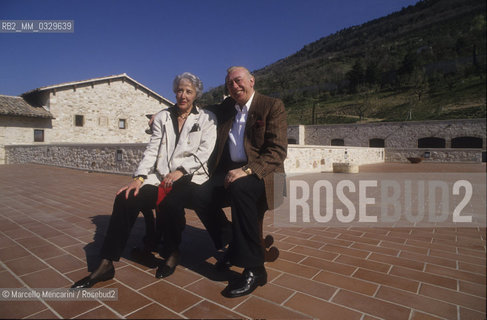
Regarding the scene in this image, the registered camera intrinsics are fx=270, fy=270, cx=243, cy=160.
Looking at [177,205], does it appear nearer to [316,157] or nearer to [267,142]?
[267,142]

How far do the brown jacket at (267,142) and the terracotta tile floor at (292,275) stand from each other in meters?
0.66

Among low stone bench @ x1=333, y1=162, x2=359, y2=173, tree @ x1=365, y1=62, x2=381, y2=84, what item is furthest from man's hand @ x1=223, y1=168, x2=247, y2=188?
tree @ x1=365, y1=62, x2=381, y2=84

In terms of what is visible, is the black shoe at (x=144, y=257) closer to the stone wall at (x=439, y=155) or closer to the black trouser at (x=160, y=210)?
the black trouser at (x=160, y=210)

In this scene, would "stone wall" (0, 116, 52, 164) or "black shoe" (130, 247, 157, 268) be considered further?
"stone wall" (0, 116, 52, 164)

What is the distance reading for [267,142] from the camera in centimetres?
204

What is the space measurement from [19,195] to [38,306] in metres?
4.95

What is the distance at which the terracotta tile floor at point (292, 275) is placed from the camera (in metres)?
1.52

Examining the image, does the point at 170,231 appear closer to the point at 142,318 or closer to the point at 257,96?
the point at 142,318

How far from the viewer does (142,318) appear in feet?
4.68

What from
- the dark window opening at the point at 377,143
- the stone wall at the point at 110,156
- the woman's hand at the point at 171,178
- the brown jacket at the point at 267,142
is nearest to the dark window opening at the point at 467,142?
the dark window opening at the point at 377,143

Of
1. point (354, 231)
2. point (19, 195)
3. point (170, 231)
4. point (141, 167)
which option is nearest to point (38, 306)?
point (170, 231)

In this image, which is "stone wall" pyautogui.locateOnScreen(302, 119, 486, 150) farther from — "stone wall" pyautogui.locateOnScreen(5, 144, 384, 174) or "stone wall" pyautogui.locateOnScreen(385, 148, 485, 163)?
"stone wall" pyautogui.locateOnScreen(5, 144, 384, 174)

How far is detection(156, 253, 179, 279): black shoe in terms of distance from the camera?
1.91 m

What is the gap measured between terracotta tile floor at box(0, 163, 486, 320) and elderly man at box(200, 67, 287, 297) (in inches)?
8.5
